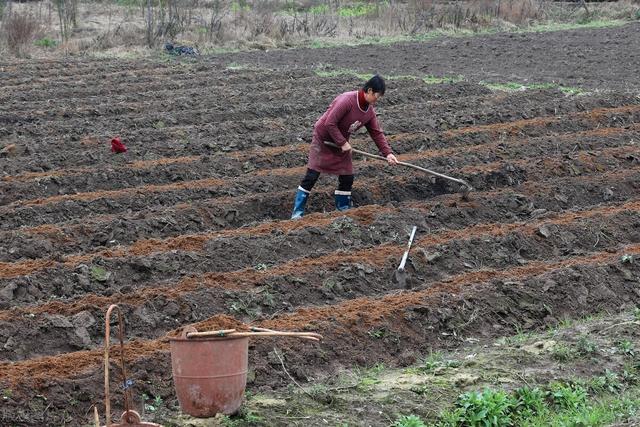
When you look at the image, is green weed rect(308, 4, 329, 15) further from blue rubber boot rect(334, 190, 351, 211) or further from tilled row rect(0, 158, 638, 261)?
blue rubber boot rect(334, 190, 351, 211)

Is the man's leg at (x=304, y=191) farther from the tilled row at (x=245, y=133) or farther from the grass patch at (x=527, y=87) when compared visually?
the grass patch at (x=527, y=87)

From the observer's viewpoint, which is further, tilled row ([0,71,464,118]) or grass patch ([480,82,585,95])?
grass patch ([480,82,585,95])

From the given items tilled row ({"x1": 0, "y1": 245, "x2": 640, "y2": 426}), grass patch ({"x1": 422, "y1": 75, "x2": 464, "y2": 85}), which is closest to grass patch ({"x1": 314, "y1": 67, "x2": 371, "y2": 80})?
grass patch ({"x1": 422, "y1": 75, "x2": 464, "y2": 85})

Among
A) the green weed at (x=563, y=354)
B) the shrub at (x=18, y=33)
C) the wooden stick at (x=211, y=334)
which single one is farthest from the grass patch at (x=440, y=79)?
the wooden stick at (x=211, y=334)

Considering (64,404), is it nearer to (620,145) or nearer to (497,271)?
(497,271)

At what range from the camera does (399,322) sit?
24.5ft

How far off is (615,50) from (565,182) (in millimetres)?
14342

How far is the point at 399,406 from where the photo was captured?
6039 mm

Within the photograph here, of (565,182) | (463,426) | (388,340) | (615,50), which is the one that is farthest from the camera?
(615,50)

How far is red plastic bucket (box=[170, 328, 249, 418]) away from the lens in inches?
209

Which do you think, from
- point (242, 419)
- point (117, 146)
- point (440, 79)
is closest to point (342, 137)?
point (117, 146)

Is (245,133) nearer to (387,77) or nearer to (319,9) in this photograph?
(387,77)

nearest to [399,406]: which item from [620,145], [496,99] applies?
[620,145]

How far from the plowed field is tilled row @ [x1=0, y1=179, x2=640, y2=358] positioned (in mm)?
19
